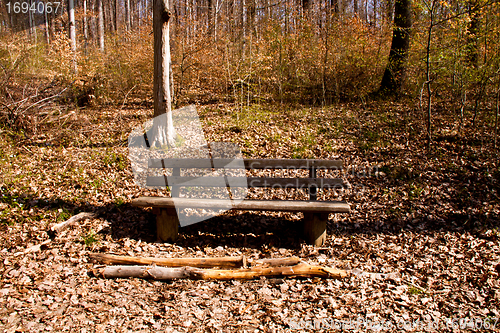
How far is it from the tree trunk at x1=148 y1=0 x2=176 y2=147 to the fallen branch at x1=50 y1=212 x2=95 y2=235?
2.37 meters

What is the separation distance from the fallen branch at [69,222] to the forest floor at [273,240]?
81mm

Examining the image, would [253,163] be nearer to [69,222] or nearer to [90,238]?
[90,238]

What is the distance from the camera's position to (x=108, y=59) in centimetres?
1017

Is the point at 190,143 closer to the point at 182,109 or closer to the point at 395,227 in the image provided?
Result: the point at 182,109

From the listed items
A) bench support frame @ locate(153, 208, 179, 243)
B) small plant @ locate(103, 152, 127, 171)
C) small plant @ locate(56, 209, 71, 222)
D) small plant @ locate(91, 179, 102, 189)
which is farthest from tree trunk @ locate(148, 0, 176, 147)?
bench support frame @ locate(153, 208, 179, 243)

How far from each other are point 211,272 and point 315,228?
133 centimetres

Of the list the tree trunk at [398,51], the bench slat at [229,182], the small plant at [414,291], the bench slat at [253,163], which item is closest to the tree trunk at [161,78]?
the bench slat at [253,163]

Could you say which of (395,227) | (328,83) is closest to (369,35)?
(328,83)

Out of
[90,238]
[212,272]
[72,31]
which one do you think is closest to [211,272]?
[212,272]

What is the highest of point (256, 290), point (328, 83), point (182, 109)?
point (328, 83)

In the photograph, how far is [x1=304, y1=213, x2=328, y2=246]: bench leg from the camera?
12.4 ft

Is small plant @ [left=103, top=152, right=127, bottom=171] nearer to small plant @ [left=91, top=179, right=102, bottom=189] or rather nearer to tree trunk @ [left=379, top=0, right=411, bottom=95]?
small plant @ [left=91, top=179, right=102, bottom=189]

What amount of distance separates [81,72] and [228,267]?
812 cm

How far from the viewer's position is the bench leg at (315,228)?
3770 millimetres
